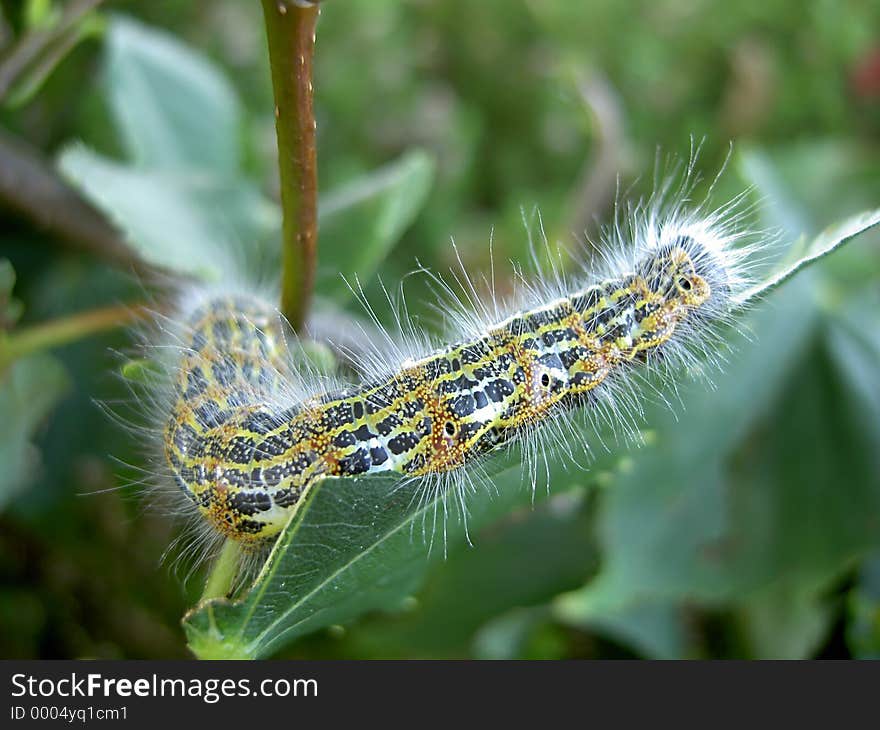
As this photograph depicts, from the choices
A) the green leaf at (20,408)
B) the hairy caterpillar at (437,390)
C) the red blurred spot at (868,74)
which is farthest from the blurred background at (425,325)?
the red blurred spot at (868,74)

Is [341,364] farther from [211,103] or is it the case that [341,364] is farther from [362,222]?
[211,103]

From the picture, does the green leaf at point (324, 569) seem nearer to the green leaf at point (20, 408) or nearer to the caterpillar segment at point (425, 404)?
the caterpillar segment at point (425, 404)

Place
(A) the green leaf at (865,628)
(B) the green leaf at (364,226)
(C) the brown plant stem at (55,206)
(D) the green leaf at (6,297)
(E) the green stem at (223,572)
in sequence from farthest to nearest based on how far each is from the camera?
(C) the brown plant stem at (55,206)
(B) the green leaf at (364,226)
(A) the green leaf at (865,628)
(D) the green leaf at (6,297)
(E) the green stem at (223,572)

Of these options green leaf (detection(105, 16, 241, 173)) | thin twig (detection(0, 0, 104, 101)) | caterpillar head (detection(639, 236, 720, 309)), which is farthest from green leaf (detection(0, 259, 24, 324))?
caterpillar head (detection(639, 236, 720, 309))

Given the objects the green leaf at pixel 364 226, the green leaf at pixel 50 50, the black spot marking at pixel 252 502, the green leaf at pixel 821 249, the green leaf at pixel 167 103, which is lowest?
the black spot marking at pixel 252 502

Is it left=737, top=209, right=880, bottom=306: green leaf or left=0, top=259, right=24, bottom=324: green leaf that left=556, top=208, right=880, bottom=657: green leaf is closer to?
left=737, top=209, right=880, bottom=306: green leaf

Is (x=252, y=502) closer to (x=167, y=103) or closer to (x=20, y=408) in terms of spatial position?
(x=20, y=408)

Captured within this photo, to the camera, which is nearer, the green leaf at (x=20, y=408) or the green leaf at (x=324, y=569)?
the green leaf at (x=324, y=569)
